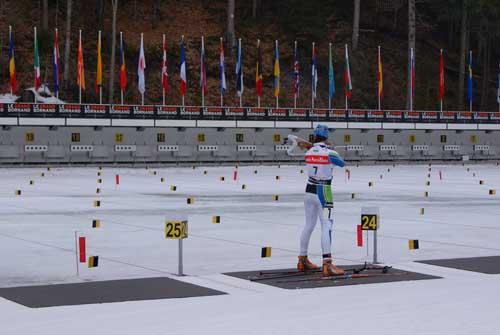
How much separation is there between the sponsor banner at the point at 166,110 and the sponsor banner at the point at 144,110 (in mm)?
341

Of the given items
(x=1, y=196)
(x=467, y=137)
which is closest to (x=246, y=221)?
(x=1, y=196)

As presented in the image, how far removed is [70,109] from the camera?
61812 mm

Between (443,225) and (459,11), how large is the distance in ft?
220

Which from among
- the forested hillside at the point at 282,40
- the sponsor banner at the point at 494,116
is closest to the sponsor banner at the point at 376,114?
the forested hillside at the point at 282,40

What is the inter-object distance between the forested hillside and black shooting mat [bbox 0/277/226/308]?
188 ft

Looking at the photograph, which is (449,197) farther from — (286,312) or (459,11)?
(459,11)

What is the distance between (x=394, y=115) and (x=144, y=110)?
61.1ft

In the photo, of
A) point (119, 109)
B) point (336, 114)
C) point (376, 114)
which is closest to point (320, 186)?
point (119, 109)

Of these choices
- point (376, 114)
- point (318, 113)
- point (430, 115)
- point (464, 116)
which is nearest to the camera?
point (318, 113)

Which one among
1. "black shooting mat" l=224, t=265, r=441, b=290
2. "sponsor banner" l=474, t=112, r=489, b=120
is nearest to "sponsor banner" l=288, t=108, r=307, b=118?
"sponsor banner" l=474, t=112, r=489, b=120

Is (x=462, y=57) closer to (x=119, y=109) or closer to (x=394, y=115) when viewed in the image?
(x=394, y=115)

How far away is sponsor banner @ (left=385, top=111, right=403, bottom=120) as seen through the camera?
240 feet

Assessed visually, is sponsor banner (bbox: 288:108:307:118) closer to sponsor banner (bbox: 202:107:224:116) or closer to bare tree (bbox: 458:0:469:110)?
sponsor banner (bbox: 202:107:224:116)

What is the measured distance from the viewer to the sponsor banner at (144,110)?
63.8 m
